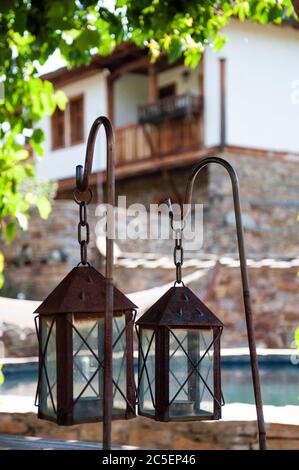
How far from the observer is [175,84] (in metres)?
13.2

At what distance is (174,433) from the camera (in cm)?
409

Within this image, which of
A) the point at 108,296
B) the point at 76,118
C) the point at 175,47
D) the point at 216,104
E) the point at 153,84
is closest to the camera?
the point at 108,296

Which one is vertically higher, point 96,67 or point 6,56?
point 96,67

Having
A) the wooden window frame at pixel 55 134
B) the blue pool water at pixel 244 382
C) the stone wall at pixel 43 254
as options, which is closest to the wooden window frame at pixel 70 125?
the wooden window frame at pixel 55 134

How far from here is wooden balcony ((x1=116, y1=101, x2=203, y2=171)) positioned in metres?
12.1

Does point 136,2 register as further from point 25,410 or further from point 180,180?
point 180,180

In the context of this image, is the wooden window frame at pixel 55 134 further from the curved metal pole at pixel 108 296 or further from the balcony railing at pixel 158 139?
the curved metal pole at pixel 108 296

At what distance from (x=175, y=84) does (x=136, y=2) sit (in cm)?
1038

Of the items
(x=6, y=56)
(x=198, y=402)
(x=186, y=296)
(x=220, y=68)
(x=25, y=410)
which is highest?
(x=220, y=68)

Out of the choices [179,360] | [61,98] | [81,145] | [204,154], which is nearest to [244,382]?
[61,98]

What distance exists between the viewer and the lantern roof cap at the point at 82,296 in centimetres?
174

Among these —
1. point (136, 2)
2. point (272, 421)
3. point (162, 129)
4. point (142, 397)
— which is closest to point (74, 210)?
point (162, 129)

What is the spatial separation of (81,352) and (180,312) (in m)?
0.24

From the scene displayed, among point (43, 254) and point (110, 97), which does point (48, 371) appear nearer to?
point (43, 254)
